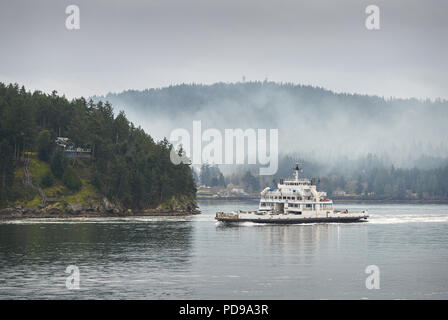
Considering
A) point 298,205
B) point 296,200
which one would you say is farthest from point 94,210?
point 298,205

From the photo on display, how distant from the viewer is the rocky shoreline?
163375 millimetres

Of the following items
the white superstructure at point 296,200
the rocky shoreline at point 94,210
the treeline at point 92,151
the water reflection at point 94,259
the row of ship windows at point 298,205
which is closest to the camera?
the water reflection at point 94,259

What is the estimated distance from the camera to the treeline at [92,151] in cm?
17212

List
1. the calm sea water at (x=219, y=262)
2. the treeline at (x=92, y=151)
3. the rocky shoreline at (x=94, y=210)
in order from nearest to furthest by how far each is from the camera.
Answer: the calm sea water at (x=219, y=262)
the rocky shoreline at (x=94, y=210)
the treeline at (x=92, y=151)

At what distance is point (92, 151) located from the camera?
192 meters

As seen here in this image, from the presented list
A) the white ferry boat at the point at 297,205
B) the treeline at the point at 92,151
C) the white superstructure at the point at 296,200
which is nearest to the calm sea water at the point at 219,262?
the white ferry boat at the point at 297,205

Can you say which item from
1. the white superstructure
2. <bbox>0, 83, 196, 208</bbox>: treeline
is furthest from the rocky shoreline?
the white superstructure

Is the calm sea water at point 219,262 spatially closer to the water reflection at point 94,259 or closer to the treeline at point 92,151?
the water reflection at point 94,259

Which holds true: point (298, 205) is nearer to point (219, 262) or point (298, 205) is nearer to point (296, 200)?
point (296, 200)

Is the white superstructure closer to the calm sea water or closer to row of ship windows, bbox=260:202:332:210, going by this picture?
row of ship windows, bbox=260:202:332:210

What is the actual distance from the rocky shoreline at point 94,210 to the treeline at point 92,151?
96.7 inches

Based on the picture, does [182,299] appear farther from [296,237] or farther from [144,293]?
[296,237]
